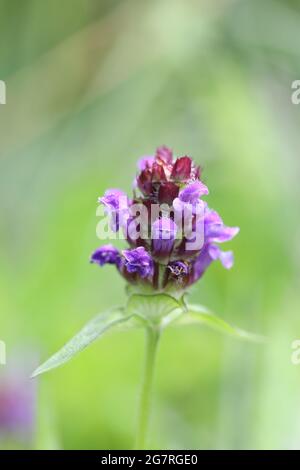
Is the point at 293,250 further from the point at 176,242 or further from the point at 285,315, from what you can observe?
the point at 176,242

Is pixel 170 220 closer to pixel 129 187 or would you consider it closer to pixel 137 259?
pixel 137 259

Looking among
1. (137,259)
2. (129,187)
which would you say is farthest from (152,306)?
(129,187)

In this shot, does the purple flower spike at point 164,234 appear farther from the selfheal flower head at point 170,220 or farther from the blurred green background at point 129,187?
the blurred green background at point 129,187

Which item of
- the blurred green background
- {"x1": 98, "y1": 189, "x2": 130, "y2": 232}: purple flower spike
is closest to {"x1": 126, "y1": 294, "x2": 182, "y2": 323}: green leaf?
{"x1": 98, "y1": 189, "x2": 130, "y2": 232}: purple flower spike

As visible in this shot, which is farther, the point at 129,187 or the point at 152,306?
the point at 129,187

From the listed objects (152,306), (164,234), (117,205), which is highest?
(117,205)

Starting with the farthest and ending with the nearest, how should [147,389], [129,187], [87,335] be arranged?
1. [129,187]
2. [147,389]
3. [87,335]

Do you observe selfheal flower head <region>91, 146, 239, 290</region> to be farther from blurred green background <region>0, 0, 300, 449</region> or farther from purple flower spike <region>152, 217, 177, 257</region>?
blurred green background <region>0, 0, 300, 449</region>

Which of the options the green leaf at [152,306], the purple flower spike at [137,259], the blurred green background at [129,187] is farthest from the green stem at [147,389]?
the blurred green background at [129,187]
